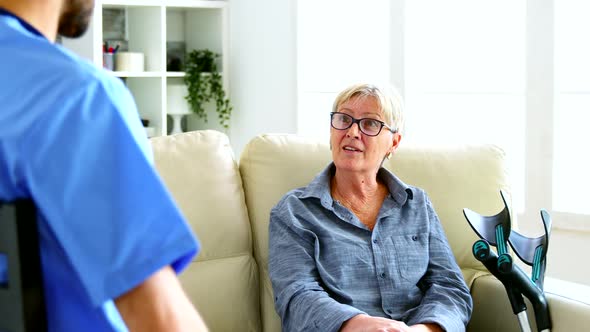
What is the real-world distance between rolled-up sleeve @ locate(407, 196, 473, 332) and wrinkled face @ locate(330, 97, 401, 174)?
0.22m

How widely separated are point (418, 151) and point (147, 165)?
1877 mm

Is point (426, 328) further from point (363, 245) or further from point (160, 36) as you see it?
point (160, 36)

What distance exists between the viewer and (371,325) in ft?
6.24

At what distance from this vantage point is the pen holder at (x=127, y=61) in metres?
4.53

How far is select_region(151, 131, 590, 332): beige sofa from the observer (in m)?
2.18

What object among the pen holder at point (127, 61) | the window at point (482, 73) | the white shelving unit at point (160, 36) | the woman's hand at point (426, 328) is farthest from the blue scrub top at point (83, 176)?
the pen holder at point (127, 61)

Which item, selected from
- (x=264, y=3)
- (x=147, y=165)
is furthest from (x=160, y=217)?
(x=264, y=3)

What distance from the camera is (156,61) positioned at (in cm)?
467

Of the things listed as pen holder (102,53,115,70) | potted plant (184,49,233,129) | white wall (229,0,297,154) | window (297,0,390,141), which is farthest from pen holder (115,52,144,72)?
window (297,0,390,141)

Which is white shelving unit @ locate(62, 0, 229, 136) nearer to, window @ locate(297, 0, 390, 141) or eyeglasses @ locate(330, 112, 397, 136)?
window @ locate(297, 0, 390, 141)

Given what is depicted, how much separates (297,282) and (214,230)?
0.33m

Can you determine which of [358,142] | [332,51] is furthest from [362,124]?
[332,51]

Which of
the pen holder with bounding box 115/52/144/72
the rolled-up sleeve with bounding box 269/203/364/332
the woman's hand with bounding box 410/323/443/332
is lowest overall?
the woman's hand with bounding box 410/323/443/332

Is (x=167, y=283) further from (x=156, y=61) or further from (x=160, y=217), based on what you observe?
(x=156, y=61)
